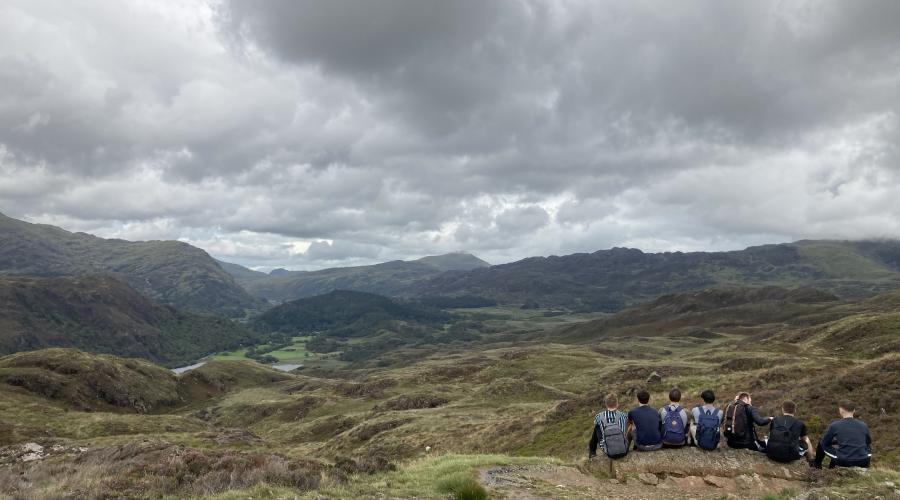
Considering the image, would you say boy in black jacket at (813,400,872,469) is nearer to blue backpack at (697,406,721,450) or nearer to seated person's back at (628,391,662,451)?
blue backpack at (697,406,721,450)

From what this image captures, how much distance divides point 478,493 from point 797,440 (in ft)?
37.4

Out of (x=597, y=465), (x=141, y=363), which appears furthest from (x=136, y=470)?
(x=141, y=363)

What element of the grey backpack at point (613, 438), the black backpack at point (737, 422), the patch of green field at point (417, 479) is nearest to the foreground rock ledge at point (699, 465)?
the grey backpack at point (613, 438)

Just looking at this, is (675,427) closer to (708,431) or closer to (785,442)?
(708,431)

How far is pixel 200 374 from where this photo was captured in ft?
614

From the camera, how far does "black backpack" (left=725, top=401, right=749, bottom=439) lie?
18266 millimetres

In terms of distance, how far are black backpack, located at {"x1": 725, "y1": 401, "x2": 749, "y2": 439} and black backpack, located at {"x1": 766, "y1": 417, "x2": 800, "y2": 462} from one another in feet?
3.15

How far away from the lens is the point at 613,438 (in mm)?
18750

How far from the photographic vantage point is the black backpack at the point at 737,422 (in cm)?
1827

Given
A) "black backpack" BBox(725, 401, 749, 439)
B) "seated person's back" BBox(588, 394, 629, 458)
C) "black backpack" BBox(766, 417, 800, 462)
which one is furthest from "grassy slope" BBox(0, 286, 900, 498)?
"seated person's back" BBox(588, 394, 629, 458)

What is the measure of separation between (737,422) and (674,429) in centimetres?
220

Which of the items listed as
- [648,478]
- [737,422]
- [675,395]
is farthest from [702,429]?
[648,478]

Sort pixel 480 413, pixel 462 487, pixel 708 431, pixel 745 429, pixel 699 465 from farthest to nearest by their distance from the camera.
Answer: pixel 480 413, pixel 708 431, pixel 745 429, pixel 699 465, pixel 462 487

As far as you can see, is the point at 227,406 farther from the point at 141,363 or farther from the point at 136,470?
the point at 136,470
